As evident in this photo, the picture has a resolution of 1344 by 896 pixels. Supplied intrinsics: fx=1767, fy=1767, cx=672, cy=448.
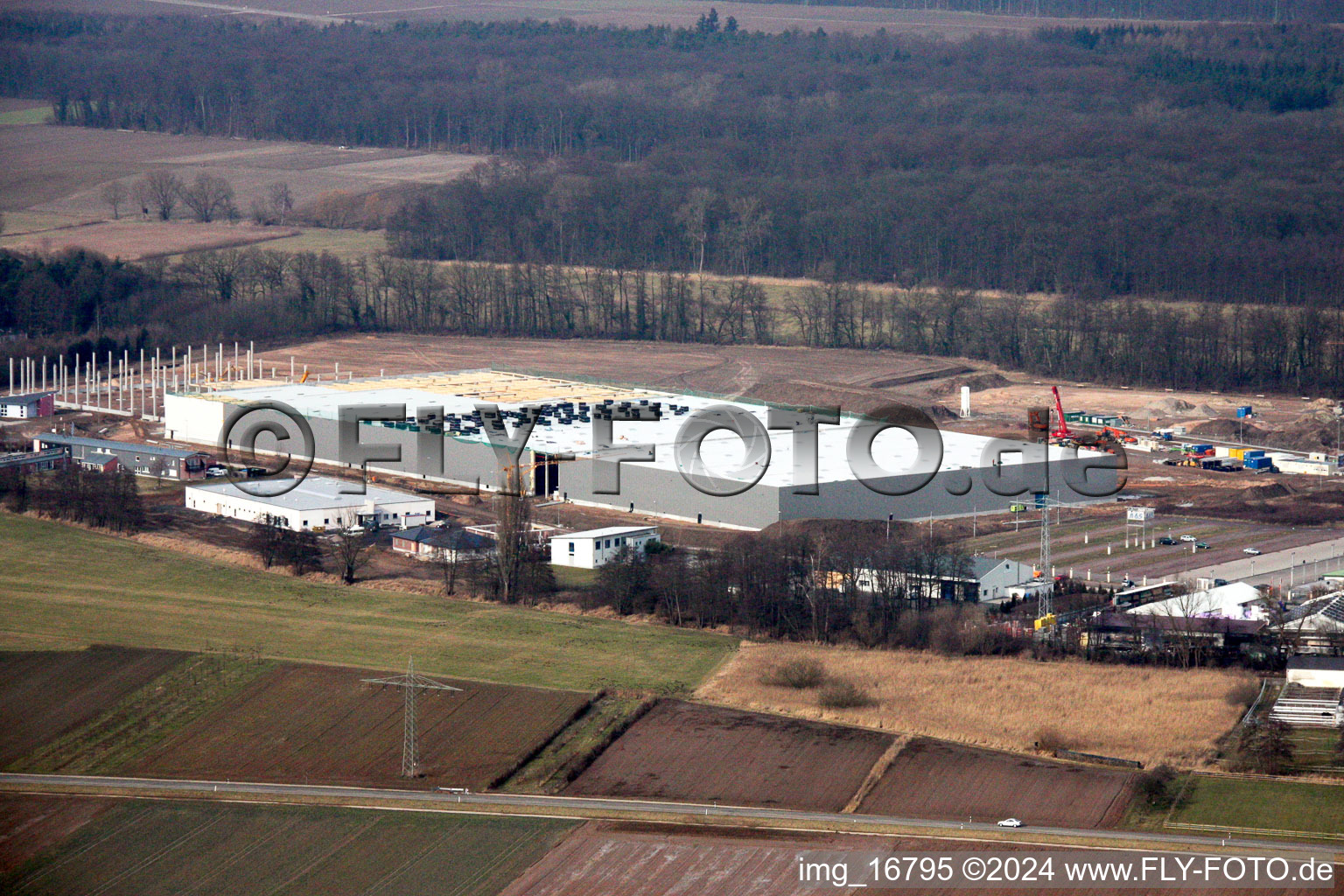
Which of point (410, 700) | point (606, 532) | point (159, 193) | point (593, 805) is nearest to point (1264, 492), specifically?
point (606, 532)

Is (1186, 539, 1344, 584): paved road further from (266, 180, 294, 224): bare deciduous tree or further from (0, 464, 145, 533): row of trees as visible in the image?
(266, 180, 294, 224): bare deciduous tree

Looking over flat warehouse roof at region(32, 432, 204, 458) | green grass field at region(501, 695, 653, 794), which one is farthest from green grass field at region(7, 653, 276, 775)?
flat warehouse roof at region(32, 432, 204, 458)

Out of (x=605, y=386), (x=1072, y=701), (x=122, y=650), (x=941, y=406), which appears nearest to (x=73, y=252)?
(x=605, y=386)

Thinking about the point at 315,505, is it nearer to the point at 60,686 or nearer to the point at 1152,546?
the point at 60,686

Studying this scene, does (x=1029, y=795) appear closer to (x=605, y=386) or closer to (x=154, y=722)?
(x=154, y=722)

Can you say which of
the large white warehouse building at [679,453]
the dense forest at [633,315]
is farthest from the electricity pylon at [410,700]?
the dense forest at [633,315]

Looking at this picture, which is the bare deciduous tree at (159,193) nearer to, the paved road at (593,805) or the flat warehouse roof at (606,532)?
the flat warehouse roof at (606,532)
